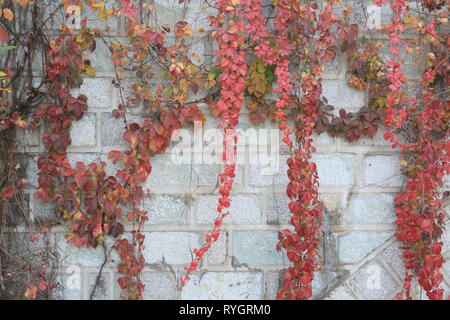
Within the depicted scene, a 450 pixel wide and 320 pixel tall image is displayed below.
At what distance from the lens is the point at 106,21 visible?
2.49 m

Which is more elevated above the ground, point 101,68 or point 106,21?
point 106,21

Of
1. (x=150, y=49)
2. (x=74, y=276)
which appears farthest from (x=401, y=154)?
(x=74, y=276)

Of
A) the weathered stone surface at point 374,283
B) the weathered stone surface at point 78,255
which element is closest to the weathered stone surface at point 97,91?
the weathered stone surface at point 78,255

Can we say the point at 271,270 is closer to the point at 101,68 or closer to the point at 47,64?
the point at 101,68

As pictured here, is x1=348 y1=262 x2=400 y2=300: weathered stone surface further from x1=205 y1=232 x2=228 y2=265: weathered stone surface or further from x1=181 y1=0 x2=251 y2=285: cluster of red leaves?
x1=181 y1=0 x2=251 y2=285: cluster of red leaves

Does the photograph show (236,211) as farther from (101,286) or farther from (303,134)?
(101,286)

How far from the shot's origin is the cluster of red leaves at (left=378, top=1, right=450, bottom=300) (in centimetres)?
242

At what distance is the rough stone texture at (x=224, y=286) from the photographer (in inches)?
101

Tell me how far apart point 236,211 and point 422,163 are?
1.02 metres

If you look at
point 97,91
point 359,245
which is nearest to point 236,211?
point 359,245

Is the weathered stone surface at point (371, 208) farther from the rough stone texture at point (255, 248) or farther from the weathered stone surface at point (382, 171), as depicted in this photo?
the rough stone texture at point (255, 248)

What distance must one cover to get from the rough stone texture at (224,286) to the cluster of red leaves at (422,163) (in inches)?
31.6

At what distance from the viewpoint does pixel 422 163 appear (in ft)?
8.20

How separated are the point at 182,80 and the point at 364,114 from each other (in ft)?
3.21
